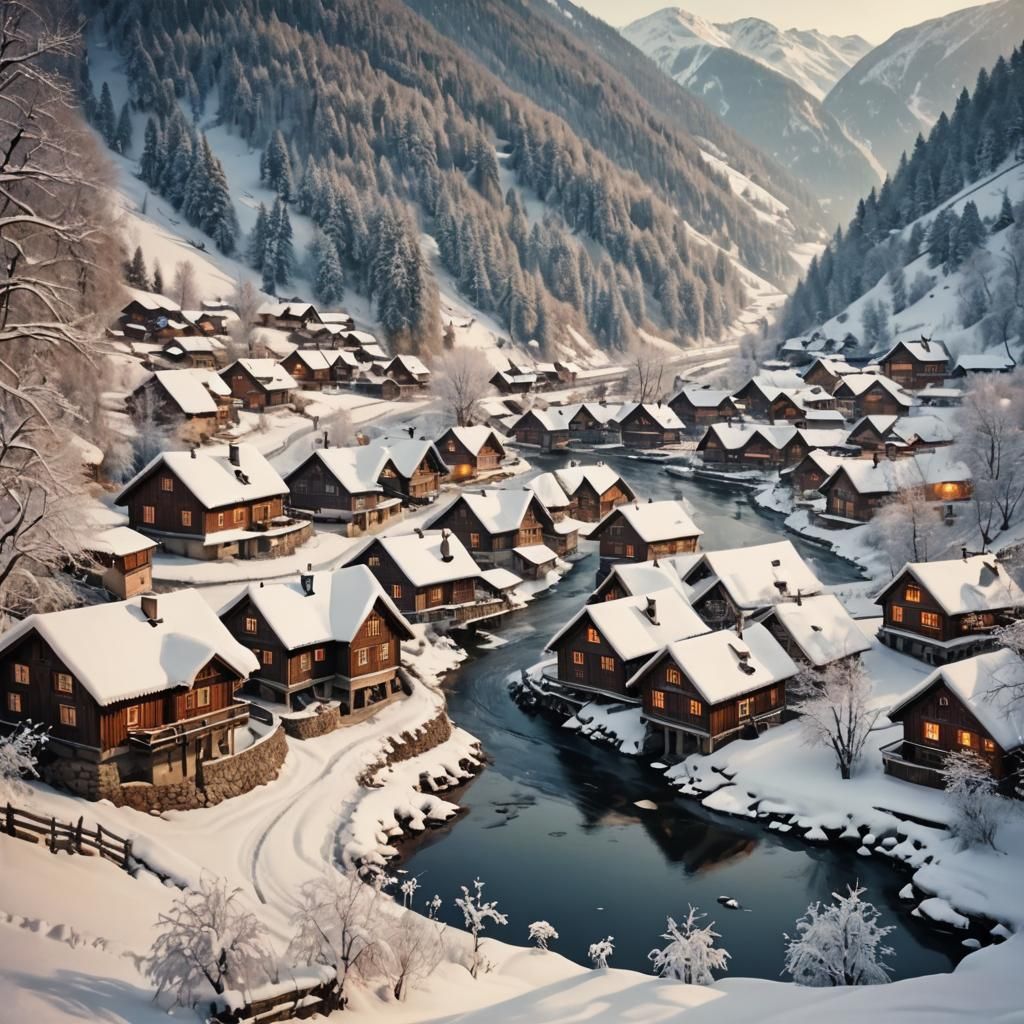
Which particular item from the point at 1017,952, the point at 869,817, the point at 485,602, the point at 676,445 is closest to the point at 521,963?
the point at 1017,952

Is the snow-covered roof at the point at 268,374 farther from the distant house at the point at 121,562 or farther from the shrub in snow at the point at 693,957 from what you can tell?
the shrub in snow at the point at 693,957

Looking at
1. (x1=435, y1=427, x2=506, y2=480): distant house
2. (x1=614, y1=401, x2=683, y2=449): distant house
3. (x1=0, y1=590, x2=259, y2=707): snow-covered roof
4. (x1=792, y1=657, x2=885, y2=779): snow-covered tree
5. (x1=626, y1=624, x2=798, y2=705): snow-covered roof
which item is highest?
(x1=614, y1=401, x2=683, y2=449): distant house

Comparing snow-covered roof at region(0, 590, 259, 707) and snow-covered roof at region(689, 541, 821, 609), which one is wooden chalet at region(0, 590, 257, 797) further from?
snow-covered roof at region(689, 541, 821, 609)

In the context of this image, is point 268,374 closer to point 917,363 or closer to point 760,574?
point 760,574

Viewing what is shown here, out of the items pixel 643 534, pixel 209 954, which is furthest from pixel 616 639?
pixel 209 954

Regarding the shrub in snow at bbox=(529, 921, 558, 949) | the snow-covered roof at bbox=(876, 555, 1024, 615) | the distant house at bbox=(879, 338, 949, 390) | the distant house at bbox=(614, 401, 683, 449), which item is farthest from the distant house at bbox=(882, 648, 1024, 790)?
the distant house at bbox=(879, 338, 949, 390)

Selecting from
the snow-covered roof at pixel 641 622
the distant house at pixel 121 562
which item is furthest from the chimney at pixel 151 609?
the snow-covered roof at pixel 641 622

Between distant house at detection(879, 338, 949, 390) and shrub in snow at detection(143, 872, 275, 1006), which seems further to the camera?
distant house at detection(879, 338, 949, 390)

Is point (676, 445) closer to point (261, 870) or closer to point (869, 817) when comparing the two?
point (869, 817)
